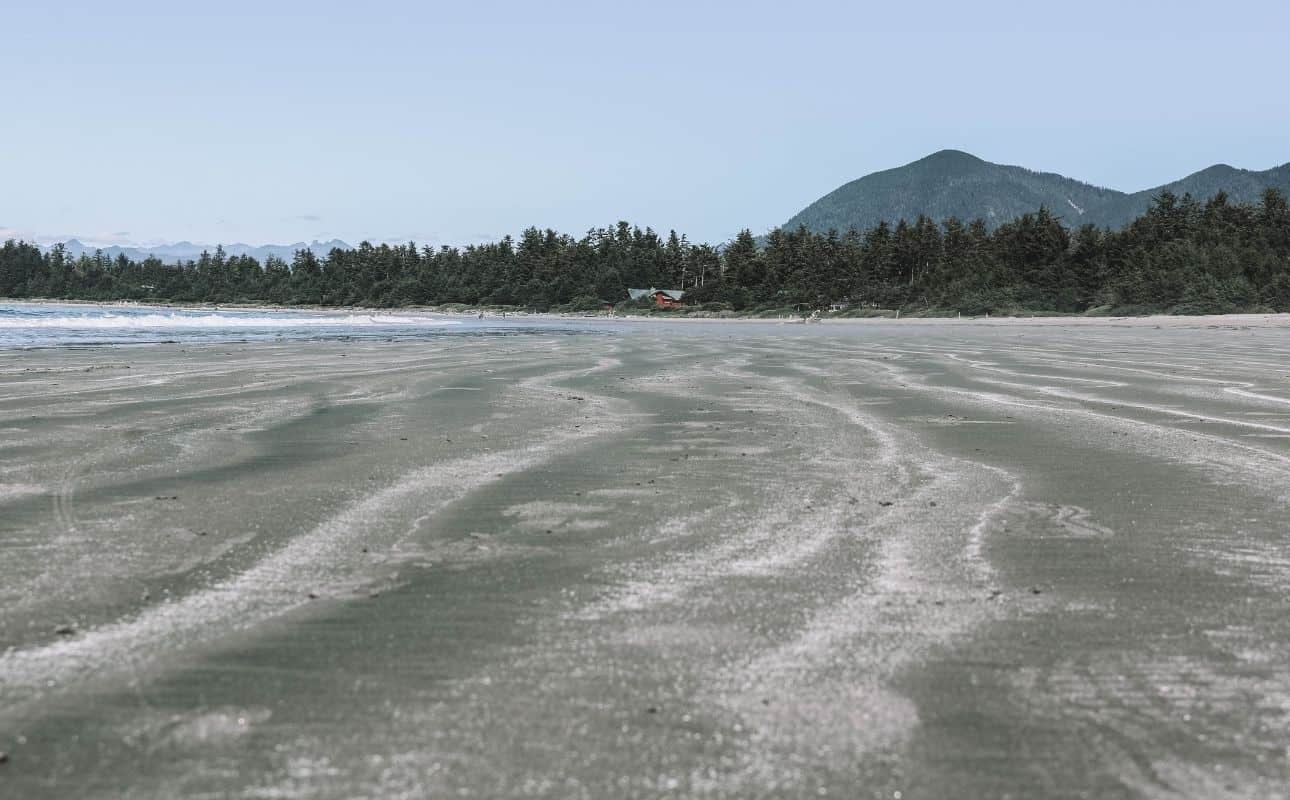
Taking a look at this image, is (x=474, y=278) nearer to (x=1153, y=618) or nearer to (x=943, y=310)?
(x=943, y=310)

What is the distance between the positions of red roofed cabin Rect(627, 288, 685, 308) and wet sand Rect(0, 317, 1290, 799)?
129 meters

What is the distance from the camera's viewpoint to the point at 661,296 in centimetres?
14500

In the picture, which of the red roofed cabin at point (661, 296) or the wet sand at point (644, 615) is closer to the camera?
the wet sand at point (644, 615)

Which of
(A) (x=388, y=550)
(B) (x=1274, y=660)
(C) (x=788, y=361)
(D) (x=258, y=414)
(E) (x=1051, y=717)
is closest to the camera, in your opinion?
(E) (x=1051, y=717)

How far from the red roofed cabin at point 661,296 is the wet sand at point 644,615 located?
128788mm

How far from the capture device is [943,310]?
86625mm

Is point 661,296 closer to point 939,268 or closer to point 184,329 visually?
point 939,268

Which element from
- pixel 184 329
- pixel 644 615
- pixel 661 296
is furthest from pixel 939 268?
pixel 644 615

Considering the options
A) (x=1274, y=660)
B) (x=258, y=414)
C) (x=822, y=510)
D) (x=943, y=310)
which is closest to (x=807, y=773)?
→ (x=1274, y=660)

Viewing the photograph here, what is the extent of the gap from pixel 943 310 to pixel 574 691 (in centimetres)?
8851

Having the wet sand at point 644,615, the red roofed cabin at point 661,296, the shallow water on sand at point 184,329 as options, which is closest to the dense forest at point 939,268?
the red roofed cabin at point 661,296

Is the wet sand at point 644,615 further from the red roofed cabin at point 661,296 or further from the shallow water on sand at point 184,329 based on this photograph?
the red roofed cabin at point 661,296

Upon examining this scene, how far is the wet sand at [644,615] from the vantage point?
2219 mm

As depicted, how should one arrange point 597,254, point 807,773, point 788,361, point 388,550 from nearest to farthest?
point 807,773
point 388,550
point 788,361
point 597,254
